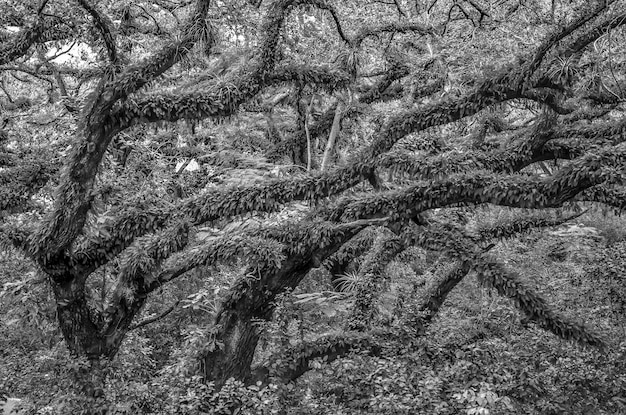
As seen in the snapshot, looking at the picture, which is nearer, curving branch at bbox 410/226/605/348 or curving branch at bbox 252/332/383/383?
curving branch at bbox 410/226/605/348

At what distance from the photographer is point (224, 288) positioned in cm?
703

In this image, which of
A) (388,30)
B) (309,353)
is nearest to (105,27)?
(388,30)

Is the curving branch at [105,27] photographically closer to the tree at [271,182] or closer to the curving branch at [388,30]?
the tree at [271,182]

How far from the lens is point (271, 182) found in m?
6.56

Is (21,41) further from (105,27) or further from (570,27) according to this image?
(570,27)

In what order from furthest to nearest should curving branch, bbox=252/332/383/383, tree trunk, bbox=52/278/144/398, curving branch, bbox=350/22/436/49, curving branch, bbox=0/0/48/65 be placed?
curving branch, bbox=350/22/436/49 < curving branch, bbox=252/332/383/383 < curving branch, bbox=0/0/48/65 < tree trunk, bbox=52/278/144/398

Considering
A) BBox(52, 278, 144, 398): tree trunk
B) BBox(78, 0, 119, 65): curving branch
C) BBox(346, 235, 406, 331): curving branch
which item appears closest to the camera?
BBox(78, 0, 119, 65): curving branch

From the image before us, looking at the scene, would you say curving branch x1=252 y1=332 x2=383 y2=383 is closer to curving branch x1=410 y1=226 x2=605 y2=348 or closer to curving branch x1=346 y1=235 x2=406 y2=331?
curving branch x1=346 y1=235 x2=406 y2=331

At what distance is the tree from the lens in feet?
19.2

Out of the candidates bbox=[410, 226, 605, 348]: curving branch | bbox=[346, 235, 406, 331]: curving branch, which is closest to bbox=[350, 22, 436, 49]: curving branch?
bbox=[410, 226, 605, 348]: curving branch

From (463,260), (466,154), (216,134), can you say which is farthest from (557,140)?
(216,134)

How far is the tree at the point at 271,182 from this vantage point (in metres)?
5.87

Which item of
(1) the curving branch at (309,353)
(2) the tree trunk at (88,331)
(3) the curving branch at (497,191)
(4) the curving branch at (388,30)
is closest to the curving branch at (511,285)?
(3) the curving branch at (497,191)

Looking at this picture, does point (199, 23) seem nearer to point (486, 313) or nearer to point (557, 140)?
point (557, 140)
